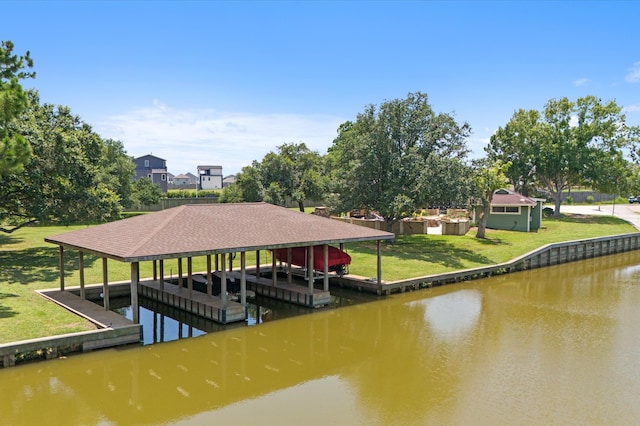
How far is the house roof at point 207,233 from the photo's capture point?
14.9 m

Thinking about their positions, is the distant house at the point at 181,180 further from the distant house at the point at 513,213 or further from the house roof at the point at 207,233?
the house roof at the point at 207,233

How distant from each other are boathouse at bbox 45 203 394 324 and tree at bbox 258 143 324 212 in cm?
1890

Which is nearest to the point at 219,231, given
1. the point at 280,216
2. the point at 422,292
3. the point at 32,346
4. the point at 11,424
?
the point at 280,216

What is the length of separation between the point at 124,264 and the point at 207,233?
28.9 feet

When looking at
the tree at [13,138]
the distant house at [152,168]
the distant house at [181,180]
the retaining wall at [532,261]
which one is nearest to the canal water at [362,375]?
the retaining wall at [532,261]

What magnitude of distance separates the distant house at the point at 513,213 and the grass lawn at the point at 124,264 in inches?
44.6

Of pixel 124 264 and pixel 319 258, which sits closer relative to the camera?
pixel 319 258

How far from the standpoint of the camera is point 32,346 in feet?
41.2

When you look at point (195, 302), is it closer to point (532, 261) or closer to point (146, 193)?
point (532, 261)

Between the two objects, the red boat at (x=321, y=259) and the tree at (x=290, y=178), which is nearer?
the red boat at (x=321, y=259)

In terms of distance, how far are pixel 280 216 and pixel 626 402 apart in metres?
13.0

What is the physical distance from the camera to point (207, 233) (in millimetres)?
16656

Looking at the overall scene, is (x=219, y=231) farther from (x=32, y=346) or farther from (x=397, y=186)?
(x=397, y=186)

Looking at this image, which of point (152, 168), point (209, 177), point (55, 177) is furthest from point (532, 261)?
point (209, 177)
